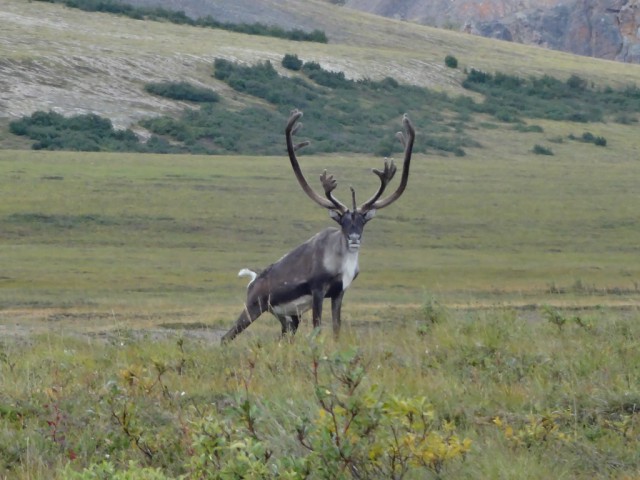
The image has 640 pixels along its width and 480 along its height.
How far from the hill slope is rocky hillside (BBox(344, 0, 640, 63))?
3494 cm

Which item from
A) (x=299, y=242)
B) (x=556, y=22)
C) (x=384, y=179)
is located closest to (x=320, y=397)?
(x=384, y=179)

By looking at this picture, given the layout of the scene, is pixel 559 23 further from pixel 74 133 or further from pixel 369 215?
pixel 369 215

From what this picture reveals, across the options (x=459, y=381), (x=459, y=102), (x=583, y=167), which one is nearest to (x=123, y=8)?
(x=459, y=102)

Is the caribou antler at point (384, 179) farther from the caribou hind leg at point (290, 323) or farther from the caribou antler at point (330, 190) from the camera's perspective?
the caribou hind leg at point (290, 323)

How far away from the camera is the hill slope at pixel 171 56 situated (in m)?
45.7

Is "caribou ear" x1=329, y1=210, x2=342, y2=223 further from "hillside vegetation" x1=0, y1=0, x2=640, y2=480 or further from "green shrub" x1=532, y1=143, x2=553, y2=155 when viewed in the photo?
"green shrub" x1=532, y1=143, x2=553, y2=155

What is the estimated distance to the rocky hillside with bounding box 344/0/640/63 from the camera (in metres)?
118

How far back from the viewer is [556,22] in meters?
127

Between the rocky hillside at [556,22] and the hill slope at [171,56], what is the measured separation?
34.9 metres

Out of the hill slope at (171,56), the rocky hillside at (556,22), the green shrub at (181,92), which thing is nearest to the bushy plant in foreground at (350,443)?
the hill slope at (171,56)

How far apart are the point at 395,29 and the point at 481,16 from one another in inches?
2330

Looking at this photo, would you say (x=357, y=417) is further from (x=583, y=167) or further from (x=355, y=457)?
(x=583, y=167)

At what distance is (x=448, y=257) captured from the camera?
2698 cm

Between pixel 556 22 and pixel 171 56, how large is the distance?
7940 cm
